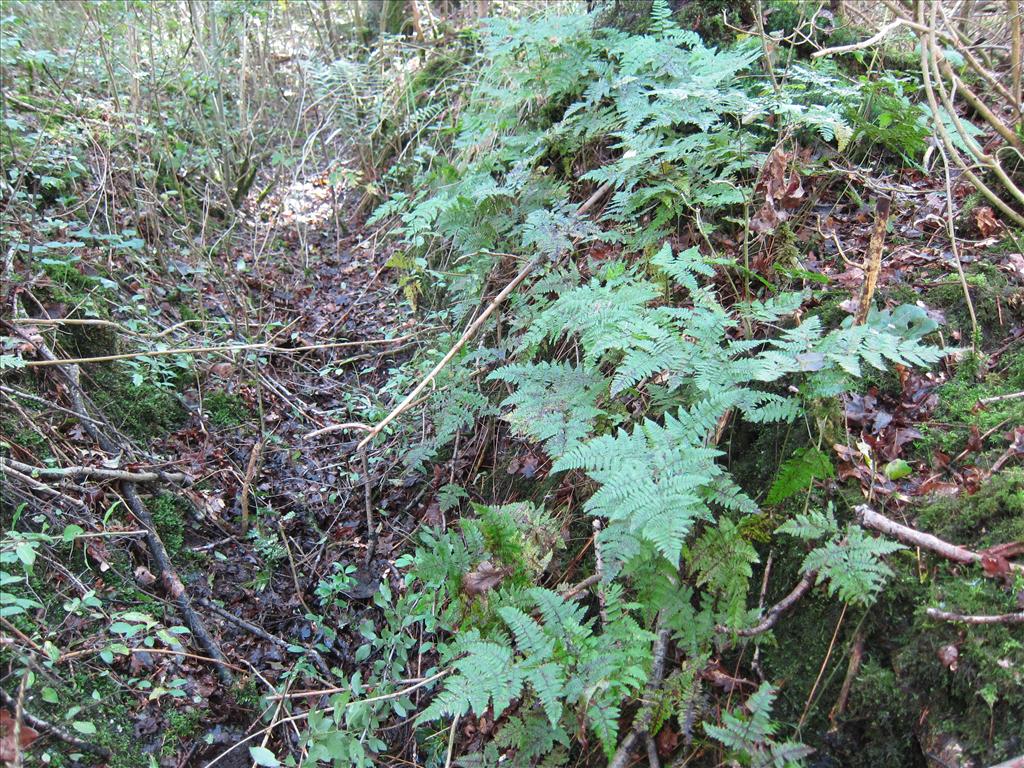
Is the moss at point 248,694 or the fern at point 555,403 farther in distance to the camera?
the moss at point 248,694

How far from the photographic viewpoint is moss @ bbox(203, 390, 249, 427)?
4637mm

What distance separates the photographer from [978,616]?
81.3 inches

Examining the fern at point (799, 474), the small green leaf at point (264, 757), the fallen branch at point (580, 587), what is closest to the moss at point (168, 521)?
the small green leaf at point (264, 757)

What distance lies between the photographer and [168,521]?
3.65m

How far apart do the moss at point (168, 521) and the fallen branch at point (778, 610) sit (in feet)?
9.34

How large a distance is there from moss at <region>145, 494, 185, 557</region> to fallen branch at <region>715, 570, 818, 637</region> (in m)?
2.85

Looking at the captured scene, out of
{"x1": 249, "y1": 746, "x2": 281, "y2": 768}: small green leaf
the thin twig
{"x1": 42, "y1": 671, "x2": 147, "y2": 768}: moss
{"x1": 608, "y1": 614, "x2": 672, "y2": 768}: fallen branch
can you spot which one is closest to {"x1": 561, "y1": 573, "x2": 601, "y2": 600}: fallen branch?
{"x1": 608, "y1": 614, "x2": 672, "y2": 768}: fallen branch

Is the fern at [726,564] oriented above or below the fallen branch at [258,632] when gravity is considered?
above

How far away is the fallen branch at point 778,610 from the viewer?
2391 millimetres

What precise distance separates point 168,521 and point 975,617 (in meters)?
3.68

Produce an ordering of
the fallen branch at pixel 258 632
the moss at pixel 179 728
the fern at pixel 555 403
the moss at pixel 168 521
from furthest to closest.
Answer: the moss at pixel 168 521 → the fallen branch at pixel 258 632 → the fern at pixel 555 403 → the moss at pixel 179 728

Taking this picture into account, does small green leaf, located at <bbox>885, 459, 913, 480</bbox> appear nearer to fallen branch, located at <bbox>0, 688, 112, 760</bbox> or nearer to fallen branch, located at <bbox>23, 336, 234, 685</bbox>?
fallen branch, located at <bbox>23, 336, 234, 685</bbox>

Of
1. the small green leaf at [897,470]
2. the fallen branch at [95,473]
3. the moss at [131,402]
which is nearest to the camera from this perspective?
the small green leaf at [897,470]

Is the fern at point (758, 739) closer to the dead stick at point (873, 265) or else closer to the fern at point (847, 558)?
the fern at point (847, 558)
